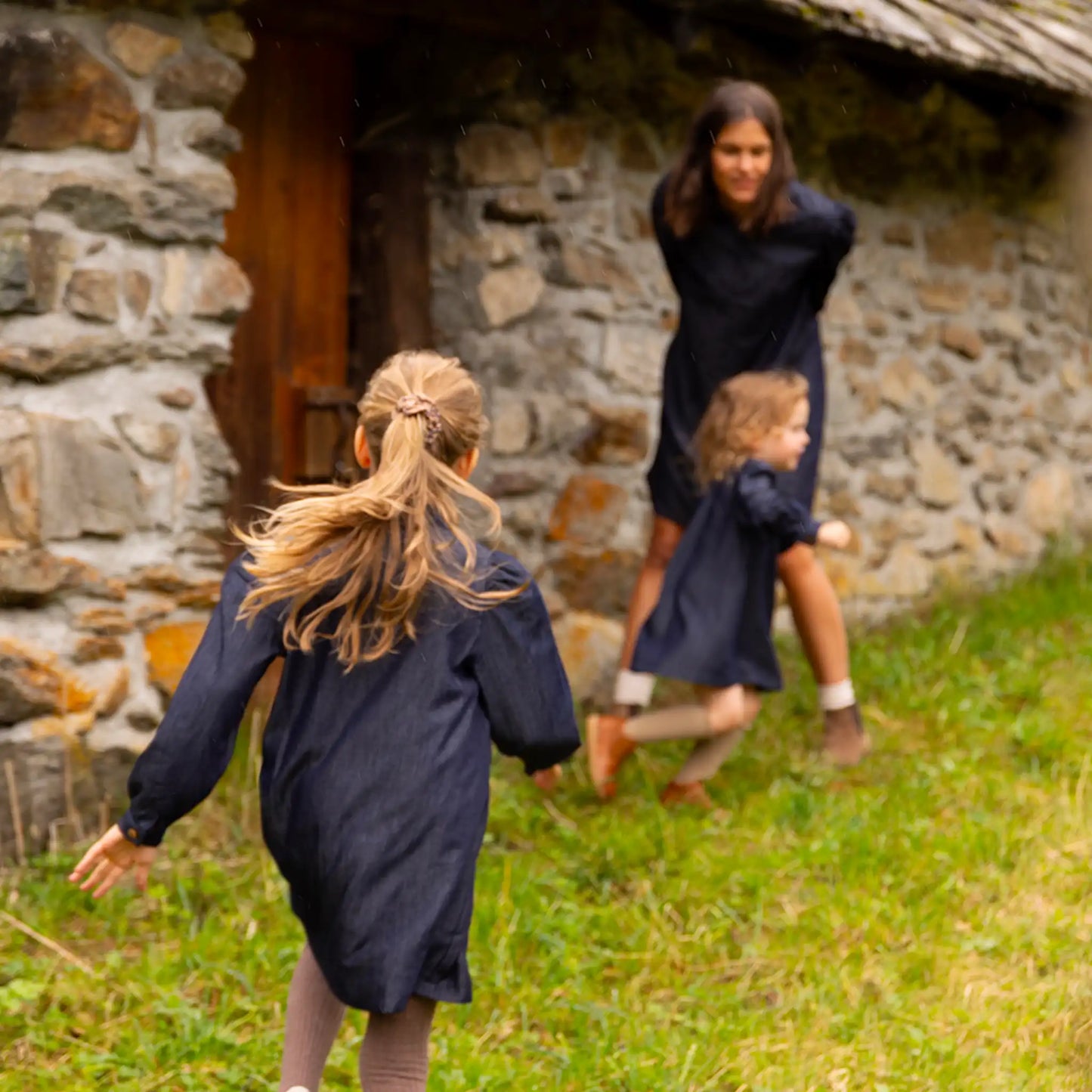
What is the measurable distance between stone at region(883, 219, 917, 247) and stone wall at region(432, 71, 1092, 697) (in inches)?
0.6

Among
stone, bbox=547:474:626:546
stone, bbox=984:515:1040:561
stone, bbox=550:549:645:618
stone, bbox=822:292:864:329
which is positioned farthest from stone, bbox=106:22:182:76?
stone, bbox=984:515:1040:561

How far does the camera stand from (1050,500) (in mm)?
6730

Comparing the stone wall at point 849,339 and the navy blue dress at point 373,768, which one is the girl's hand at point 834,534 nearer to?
the stone wall at point 849,339

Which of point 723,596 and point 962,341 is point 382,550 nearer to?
point 723,596

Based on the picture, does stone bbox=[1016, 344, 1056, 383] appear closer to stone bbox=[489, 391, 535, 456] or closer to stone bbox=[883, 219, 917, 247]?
stone bbox=[883, 219, 917, 247]

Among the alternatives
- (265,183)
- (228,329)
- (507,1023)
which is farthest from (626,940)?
(265,183)

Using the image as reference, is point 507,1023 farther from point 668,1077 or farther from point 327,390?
point 327,390

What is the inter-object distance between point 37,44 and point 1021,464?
14.8ft

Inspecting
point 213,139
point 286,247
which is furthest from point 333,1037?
point 286,247

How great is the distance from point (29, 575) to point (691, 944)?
5.68ft

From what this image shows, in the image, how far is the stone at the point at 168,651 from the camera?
3857 mm

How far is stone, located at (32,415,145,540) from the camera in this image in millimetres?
3638

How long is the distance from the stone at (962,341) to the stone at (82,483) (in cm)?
365

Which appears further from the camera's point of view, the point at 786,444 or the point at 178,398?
the point at 786,444
